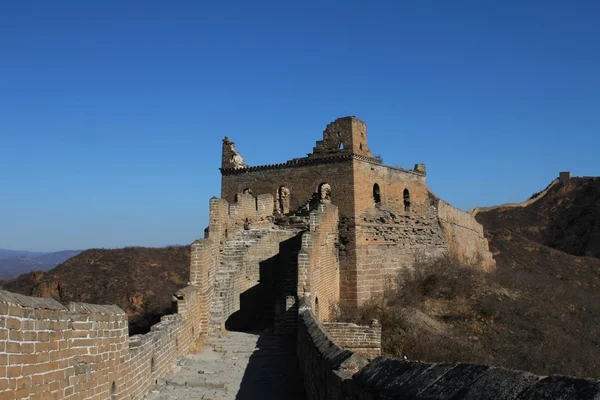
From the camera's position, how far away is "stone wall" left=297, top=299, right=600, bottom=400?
2967 mm

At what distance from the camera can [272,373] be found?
12188mm

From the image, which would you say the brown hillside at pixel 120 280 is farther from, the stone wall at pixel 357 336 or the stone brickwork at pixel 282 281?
the stone wall at pixel 357 336

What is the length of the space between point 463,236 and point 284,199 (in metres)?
13.1

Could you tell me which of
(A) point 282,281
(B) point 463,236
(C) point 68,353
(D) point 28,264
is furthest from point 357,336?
(D) point 28,264

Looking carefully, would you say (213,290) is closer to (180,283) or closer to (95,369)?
(95,369)

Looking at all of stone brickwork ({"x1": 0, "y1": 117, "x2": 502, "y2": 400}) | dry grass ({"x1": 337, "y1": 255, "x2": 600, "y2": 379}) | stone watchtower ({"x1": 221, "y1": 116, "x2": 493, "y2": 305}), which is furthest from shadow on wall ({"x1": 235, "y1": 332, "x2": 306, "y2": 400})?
stone watchtower ({"x1": 221, "y1": 116, "x2": 493, "y2": 305})

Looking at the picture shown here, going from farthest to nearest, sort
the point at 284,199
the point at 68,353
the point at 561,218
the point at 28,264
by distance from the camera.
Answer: the point at 28,264 < the point at 561,218 < the point at 284,199 < the point at 68,353

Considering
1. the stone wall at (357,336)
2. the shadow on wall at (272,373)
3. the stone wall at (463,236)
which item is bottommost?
the shadow on wall at (272,373)

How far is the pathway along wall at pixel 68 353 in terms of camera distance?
4.23 m

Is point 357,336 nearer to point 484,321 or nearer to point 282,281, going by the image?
point 282,281

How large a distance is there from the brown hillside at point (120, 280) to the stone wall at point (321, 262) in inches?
270

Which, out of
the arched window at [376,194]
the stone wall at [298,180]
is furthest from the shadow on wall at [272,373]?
the arched window at [376,194]

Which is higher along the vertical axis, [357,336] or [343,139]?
[343,139]

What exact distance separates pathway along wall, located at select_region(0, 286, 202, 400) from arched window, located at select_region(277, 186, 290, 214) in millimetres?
13738
